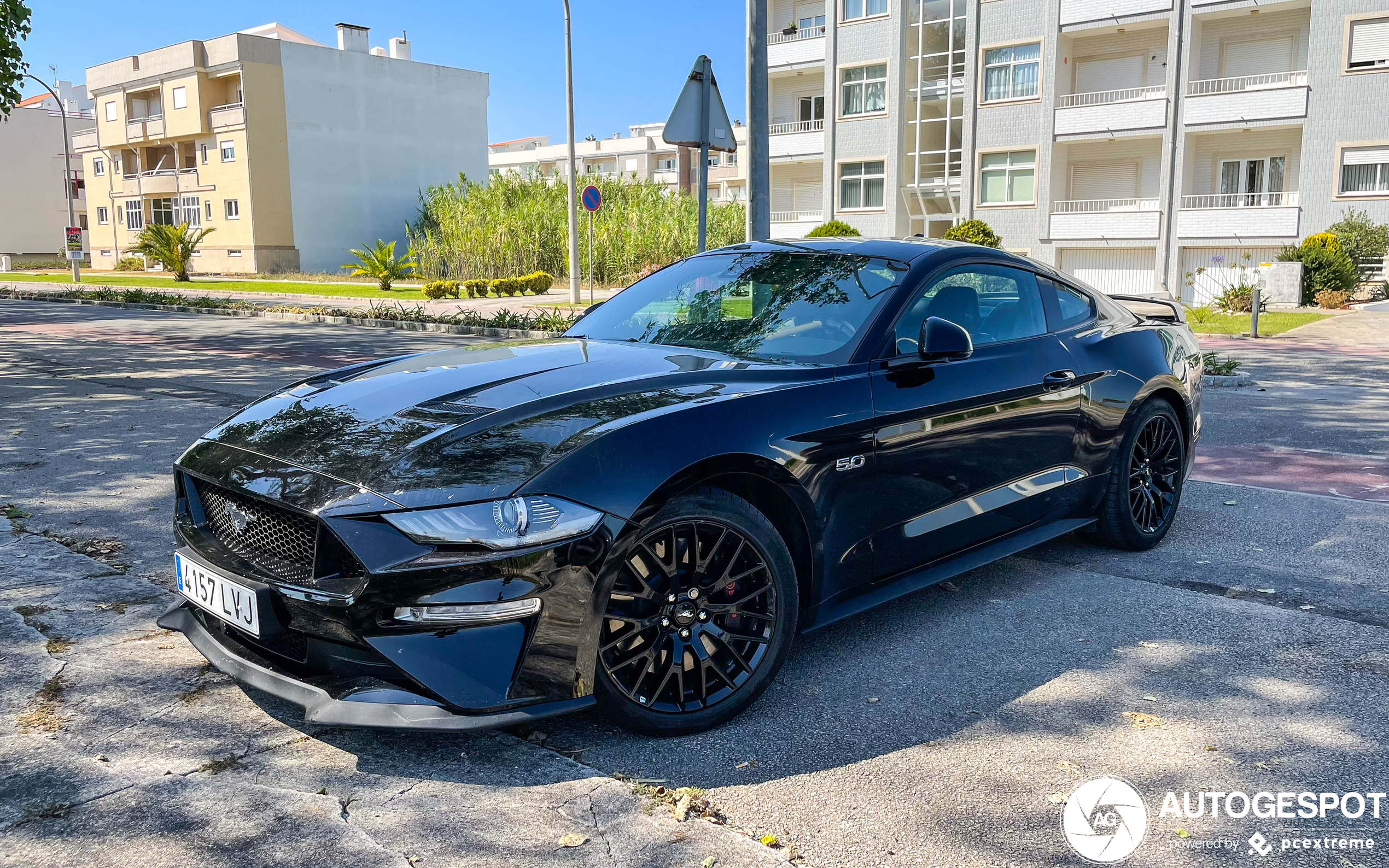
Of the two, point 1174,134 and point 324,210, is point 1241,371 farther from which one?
point 324,210

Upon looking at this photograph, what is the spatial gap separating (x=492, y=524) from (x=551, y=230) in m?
36.6

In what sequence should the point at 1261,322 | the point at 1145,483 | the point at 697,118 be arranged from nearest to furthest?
the point at 1145,483 → the point at 697,118 → the point at 1261,322

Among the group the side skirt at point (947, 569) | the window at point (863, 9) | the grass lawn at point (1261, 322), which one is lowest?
the grass lawn at point (1261, 322)

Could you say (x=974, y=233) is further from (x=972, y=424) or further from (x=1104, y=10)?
(x=972, y=424)

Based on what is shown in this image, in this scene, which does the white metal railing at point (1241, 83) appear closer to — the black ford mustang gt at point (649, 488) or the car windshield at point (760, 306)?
the black ford mustang gt at point (649, 488)

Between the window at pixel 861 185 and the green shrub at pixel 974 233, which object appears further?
the window at pixel 861 185

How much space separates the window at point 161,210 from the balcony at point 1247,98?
49.5 metres

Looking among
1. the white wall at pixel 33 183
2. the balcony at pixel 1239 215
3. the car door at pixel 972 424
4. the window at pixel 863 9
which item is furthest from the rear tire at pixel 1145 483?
the white wall at pixel 33 183

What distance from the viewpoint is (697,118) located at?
28.6ft

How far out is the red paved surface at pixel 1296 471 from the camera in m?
6.50

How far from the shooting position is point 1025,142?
33438 millimetres

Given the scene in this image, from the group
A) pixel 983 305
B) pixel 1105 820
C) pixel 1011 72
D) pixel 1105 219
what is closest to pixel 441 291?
pixel 1011 72

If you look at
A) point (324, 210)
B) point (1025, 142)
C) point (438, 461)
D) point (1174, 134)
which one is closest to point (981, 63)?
point (1025, 142)

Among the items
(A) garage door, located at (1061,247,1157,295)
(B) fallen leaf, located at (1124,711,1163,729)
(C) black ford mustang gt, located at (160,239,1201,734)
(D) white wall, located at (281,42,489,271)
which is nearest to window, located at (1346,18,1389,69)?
(A) garage door, located at (1061,247,1157,295)
